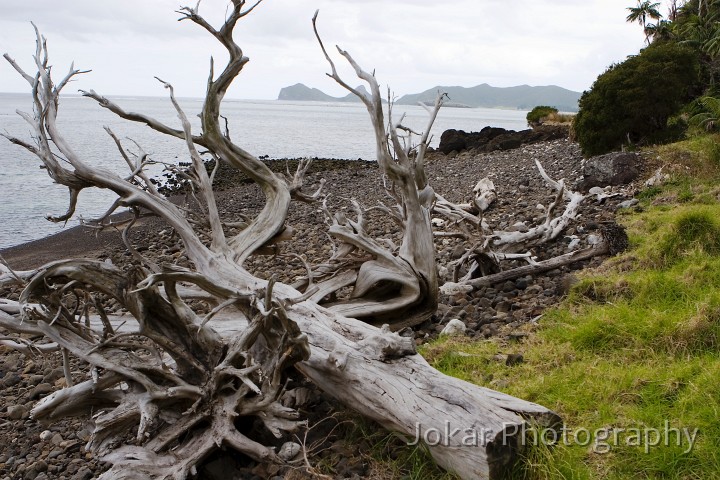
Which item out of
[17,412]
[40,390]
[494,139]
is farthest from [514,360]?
[494,139]

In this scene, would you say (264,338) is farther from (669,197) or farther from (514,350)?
(669,197)

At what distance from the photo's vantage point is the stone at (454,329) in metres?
6.36

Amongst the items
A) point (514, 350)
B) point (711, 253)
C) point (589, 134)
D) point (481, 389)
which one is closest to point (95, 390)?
point (481, 389)

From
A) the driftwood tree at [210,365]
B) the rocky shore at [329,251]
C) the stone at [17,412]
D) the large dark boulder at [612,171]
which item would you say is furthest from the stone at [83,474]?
the large dark boulder at [612,171]

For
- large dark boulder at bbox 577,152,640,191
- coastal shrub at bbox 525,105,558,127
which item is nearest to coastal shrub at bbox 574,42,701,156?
large dark boulder at bbox 577,152,640,191

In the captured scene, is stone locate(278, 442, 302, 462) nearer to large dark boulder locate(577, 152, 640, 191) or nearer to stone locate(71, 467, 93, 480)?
stone locate(71, 467, 93, 480)

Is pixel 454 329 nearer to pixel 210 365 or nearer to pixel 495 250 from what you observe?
pixel 495 250

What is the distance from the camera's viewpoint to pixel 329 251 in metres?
11.7

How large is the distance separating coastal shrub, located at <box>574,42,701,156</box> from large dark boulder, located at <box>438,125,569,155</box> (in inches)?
439

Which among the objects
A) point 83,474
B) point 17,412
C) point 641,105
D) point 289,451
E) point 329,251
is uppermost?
point 641,105

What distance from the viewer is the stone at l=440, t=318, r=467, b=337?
6.36 meters

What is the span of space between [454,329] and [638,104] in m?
13.5

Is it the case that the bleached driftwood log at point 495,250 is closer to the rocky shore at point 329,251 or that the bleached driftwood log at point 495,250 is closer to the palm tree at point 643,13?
the rocky shore at point 329,251

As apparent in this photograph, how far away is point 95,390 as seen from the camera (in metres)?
4.51
